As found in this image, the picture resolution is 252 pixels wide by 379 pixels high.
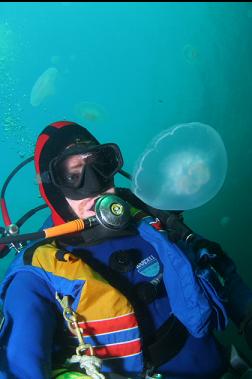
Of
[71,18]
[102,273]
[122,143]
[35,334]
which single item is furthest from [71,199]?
[71,18]

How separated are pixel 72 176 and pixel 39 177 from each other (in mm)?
259

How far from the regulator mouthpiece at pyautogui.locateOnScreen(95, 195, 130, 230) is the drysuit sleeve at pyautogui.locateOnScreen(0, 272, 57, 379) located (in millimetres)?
496

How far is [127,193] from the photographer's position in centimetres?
291

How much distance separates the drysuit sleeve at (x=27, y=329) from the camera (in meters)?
1.58

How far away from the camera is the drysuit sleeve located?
5.19 ft

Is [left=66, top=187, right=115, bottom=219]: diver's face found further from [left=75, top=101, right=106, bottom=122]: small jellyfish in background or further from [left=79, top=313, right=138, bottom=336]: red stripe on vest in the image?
[left=75, top=101, right=106, bottom=122]: small jellyfish in background

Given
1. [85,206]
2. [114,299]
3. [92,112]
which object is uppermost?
[92,112]

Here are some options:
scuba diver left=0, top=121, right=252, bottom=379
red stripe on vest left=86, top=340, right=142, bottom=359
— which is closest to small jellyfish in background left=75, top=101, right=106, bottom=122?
scuba diver left=0, top=121, right=252, bottom=379

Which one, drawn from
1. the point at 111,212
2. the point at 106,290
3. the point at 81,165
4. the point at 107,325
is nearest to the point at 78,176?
the point at 81,165

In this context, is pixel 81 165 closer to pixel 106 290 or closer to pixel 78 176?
pixel 78 176

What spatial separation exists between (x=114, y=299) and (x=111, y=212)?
52 cm

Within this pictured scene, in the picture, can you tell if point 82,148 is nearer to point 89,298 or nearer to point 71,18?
point 89,298

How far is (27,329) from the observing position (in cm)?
168

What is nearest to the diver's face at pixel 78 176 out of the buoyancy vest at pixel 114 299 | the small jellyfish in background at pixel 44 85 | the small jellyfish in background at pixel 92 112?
the buoyancy vest at pixel 114 299
